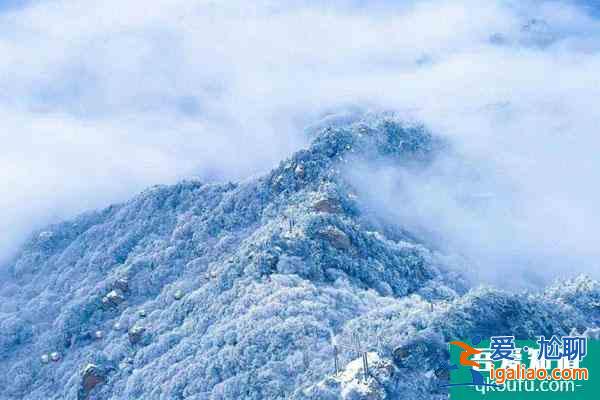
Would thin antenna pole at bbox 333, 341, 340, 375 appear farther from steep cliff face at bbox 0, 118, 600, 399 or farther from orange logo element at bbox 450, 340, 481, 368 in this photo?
orange logo element at bbox 450, 340, 481, 368

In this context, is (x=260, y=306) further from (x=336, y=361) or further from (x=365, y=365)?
(x=365, y=365)

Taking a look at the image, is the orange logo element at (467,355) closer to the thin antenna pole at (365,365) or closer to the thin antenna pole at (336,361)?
the thin antenna pole at (365,365)

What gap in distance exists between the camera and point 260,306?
137 meters

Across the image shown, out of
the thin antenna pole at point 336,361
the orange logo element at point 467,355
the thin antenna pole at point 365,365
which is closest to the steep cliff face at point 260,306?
the thin antenna pole at point 336,361

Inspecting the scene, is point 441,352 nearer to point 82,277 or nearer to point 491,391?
point 491,391

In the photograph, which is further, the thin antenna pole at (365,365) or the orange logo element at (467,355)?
the thin antenna pole at (365,365)

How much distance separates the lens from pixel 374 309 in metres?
134

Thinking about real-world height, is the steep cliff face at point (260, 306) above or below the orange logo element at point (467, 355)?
below

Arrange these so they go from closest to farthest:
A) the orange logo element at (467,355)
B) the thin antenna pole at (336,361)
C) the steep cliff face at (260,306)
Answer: the orange logo element at (467,355), the thin antenna pole at (336,361), the steep cliff face at (260,306)

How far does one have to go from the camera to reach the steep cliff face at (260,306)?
399 ft

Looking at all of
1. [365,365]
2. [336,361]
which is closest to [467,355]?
[365,365]

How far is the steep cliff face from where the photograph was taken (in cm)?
12169

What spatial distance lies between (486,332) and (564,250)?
76098mm

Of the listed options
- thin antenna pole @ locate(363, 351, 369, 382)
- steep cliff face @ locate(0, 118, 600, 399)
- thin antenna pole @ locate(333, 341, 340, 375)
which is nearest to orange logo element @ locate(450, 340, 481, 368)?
steep cliff face @ locate(0, 118, 600, 399)
